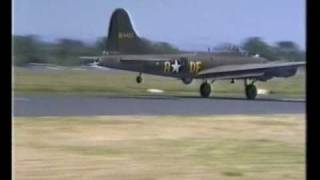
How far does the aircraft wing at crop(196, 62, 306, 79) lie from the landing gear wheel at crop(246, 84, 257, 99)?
3 centimetres

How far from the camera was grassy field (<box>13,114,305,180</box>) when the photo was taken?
1.05m

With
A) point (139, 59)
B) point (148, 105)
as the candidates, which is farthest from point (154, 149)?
point (139, 59)

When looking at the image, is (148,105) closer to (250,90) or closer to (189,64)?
(189,64)

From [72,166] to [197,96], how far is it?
383 mm

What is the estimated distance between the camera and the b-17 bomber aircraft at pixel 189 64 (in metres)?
1.14

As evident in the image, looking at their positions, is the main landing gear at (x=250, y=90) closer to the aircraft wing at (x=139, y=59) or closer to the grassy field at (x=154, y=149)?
the grassy field at (x=154, y=149)

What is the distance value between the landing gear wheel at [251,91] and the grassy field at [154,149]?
9 centimetres

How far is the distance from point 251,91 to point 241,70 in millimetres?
63

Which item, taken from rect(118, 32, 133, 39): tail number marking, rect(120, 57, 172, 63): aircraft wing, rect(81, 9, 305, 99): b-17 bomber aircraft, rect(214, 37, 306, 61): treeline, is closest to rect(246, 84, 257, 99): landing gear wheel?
rect(81, 9, 305, 99): b-17 bomber aircraft

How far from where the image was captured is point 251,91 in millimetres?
1277

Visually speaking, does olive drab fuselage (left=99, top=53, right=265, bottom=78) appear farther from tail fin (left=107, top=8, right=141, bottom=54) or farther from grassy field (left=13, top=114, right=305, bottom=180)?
grassy field (left=13, top=114, right=305, bottom=180)

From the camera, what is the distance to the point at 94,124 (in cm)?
113
